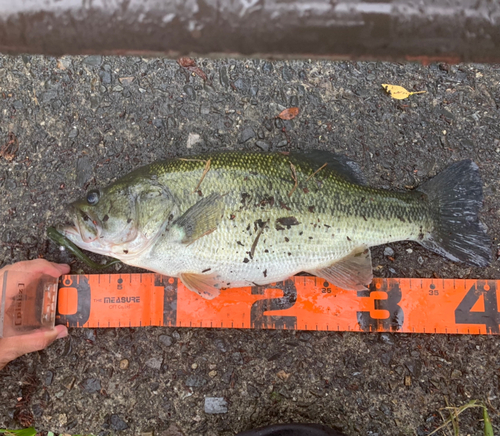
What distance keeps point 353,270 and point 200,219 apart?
46.7 inches

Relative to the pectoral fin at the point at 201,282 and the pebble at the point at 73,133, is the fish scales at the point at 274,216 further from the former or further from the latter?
the pebble at the point at 73,133

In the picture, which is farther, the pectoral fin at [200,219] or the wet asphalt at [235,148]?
the wet asphalt at [235,148]

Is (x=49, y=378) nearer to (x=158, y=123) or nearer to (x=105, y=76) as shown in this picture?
(x=158, y=123)

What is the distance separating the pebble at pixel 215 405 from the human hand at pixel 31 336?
1266 millimetres

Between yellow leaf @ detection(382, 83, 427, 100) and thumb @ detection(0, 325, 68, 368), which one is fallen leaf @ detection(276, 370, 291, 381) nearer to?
thumb @ detection(0, 325, 68, 368)

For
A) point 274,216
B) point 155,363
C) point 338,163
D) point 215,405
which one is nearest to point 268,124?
point 338,163

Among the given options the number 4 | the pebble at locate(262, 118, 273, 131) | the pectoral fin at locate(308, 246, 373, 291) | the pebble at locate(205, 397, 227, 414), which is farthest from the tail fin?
the pebble at locate(205, 397, 227, 414)

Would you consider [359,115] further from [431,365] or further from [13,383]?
[13,383]

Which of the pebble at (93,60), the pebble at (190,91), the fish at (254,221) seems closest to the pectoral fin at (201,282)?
the fish at (254,221)

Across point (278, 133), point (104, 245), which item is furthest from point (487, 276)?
point (104, 245)

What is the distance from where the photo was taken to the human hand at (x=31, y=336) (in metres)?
2.57

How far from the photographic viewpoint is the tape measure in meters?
2.67

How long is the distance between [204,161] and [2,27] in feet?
6.35

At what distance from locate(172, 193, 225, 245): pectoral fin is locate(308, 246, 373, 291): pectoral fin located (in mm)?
905
